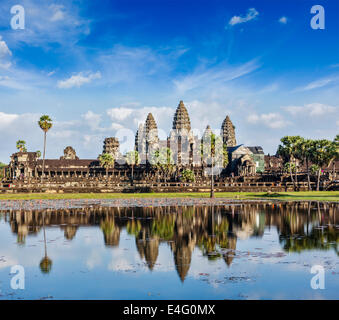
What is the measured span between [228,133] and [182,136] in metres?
25.4

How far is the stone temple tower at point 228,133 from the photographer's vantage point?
165 m

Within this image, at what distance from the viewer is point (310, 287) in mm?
11578

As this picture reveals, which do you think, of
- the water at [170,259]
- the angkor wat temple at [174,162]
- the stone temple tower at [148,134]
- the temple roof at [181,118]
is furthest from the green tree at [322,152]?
the stone temple tower at [148,134]

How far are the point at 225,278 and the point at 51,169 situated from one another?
408ft

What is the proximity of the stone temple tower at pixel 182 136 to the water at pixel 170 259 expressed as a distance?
123 meters

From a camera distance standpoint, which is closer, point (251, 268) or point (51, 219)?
point (251, 268)

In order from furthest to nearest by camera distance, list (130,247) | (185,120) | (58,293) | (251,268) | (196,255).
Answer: (185,120) → (130,247) → (196,255) → (251,268) → (58,293)

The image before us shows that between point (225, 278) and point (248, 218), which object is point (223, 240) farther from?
point (248, 218)

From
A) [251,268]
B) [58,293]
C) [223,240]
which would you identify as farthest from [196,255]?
[58,293]

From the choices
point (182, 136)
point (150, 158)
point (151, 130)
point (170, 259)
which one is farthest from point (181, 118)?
point (170, 259)

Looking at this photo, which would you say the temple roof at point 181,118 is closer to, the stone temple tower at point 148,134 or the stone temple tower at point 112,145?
the stone temple tower at point 148,134

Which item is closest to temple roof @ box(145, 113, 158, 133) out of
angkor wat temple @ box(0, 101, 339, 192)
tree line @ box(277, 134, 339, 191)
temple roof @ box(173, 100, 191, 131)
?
angkor wat temple @ box(0, 101, 339, 192)

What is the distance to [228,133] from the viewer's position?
16662 cm

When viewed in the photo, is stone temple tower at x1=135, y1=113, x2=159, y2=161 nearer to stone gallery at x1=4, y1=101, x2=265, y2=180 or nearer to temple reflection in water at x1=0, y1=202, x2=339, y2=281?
stone gallery at x1=4, y1=101, x2=265, y2=180
